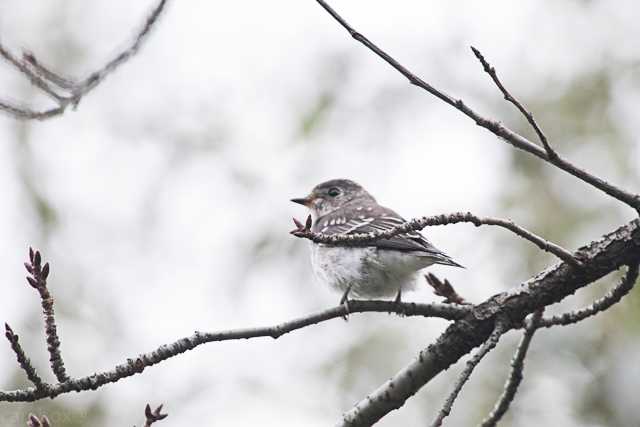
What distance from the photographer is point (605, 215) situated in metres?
6.65

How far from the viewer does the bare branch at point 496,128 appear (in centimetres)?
268

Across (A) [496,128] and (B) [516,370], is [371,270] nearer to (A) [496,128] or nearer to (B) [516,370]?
(B) [516,370]

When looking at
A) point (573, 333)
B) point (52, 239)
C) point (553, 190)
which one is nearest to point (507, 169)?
point (553, 190)

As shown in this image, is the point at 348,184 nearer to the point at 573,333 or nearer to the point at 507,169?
the point at 507,169

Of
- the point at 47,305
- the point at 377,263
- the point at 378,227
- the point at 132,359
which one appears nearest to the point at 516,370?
the point at 132,359

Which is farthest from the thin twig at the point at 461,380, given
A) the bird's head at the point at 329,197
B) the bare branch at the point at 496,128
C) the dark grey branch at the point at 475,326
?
the bird's head at the point at 329,197

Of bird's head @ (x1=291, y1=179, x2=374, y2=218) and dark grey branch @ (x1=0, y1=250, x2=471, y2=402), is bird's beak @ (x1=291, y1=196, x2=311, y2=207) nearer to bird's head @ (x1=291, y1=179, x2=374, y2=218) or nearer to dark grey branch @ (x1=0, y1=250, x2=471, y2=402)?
bird's head @ (x1=291, y1=179, x2=374, y2=218)

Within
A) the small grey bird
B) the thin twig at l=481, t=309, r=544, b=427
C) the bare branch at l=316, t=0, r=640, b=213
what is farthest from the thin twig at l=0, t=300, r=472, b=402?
the small grey bird

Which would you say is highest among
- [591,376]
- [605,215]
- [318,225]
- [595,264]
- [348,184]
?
[348,184]

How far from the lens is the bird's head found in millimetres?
7336

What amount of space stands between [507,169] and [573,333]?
221cm

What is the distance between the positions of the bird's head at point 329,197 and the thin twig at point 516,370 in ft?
13.5

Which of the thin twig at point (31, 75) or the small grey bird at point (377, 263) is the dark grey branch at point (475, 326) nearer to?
the small grey bird at point (377, 263)

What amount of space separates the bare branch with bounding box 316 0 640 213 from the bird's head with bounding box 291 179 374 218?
446 centimetres
